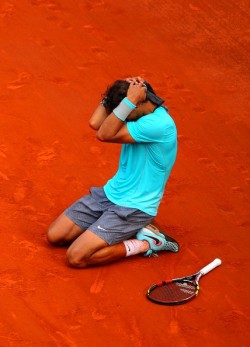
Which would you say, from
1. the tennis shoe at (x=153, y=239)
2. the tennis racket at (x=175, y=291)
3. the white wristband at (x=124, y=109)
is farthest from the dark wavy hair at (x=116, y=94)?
the tennis racket at (x=175, y=291)

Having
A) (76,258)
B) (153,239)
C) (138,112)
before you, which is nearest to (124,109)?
(138,112)

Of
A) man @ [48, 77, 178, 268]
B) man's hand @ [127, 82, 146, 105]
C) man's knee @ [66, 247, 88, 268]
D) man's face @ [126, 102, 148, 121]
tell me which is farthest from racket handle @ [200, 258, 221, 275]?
man's hand @ [127, 82, 146, 105]

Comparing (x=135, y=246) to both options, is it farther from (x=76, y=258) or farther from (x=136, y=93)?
(x=136, y=93)

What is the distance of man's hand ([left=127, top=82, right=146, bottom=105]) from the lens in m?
7.97

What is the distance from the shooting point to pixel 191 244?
866cm

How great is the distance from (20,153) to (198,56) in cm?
333

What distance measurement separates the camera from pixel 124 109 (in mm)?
7988

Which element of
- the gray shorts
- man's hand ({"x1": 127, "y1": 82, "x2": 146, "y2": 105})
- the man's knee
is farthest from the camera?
the gray shorts

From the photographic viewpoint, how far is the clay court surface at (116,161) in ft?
24.9

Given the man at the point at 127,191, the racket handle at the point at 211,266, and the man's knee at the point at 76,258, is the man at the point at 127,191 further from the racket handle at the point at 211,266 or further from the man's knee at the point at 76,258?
the racket handle at the point at 211,266

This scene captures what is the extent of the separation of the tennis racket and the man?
1.66 ft

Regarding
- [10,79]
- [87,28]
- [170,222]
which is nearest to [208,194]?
[170,222]

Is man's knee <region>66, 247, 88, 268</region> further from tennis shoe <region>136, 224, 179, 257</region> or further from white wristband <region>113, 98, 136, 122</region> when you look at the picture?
white wristband <region>113, 98, 136, 122</region>

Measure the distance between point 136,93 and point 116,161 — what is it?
197cm
